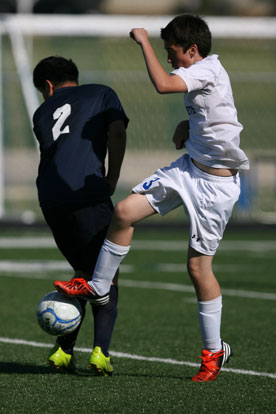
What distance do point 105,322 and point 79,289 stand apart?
1.47ft

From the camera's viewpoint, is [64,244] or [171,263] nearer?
[64,244]

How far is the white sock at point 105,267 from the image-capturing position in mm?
5352

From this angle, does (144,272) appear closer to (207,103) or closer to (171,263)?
(171,263)

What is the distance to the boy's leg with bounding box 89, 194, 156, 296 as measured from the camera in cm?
523

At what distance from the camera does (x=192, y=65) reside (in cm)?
524

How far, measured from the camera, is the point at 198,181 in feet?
17.5

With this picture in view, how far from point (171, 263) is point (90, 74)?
32.2 ft

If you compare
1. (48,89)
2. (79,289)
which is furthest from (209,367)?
(48,89)

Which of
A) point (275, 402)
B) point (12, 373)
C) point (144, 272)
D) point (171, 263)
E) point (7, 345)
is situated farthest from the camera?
point (171, 263)

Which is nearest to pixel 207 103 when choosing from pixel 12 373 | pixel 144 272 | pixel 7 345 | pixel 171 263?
pixel 12 373

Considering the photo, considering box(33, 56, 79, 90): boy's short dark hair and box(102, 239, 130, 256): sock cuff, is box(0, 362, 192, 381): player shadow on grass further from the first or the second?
box(33, 56, 79, 90): boy's short dark hair

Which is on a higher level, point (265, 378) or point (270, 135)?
point (265, 378)

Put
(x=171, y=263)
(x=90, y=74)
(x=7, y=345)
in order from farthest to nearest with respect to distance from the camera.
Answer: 1. (x=90, y=74)
2. (x=171, y=263)
3. (x=7, y=345)

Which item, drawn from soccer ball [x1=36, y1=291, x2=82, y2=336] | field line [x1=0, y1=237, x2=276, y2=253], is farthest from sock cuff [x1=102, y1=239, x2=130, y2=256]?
field line [x1=0, y1=237, x2=276, y2=253]
